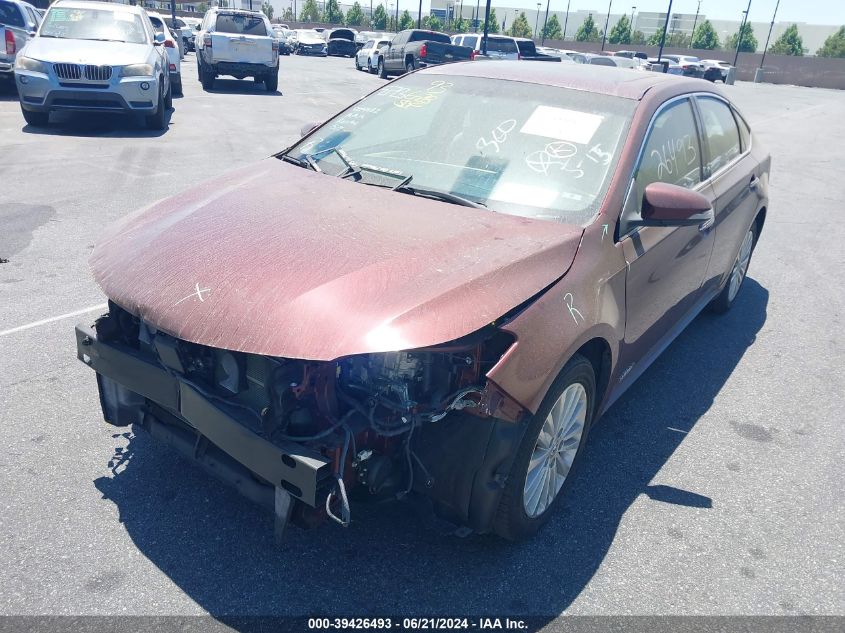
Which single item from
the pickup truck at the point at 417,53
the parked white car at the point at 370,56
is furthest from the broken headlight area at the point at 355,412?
the parked white car at the point at 370,56

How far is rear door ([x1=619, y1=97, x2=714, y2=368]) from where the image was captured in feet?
10.9

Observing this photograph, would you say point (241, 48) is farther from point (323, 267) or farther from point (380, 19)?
point (380, 19)

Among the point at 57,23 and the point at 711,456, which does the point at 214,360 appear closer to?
A: the point at 711,456

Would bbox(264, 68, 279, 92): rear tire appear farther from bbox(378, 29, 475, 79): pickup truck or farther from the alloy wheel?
the alloy wheel

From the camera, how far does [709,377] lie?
4.63 m

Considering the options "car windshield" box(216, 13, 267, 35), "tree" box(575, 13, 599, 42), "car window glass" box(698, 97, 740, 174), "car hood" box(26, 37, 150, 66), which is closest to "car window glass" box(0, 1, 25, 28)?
"car hood" box(26, 37, 150, 66)

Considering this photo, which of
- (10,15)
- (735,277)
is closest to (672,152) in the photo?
(735,277)

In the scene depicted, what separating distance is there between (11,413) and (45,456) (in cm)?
48

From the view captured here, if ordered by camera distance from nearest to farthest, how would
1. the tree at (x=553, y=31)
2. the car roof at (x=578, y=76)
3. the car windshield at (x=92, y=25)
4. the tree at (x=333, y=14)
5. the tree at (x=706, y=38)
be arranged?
the car roof at (x=578, y=76), the car windshield at (x=92, y=25), the tree at (x=706, y=38), the tree at (x=333, y=14), the tree at (x=553, y=31)

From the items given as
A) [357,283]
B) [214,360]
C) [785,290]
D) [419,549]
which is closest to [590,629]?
[419,549]

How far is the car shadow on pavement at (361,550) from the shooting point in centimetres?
260

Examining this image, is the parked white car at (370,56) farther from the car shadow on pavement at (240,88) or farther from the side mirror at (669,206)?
the side mirror at (669,206)
